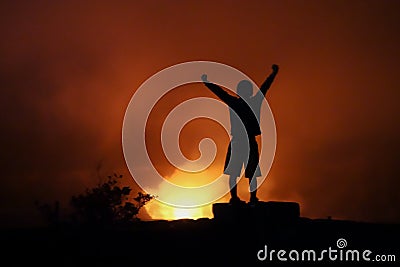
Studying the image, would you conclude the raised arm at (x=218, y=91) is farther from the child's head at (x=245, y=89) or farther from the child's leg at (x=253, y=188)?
the child's leg at (x=253, y=188)

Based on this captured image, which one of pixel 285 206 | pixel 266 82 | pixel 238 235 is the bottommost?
pixel 238 235

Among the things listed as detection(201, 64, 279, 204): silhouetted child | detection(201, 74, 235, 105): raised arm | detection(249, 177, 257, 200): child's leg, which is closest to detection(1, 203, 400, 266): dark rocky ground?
detection(249, 177, 257, 200): child's leg

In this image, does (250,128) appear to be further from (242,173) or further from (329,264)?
(329,264)

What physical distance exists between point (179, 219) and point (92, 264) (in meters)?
7.07

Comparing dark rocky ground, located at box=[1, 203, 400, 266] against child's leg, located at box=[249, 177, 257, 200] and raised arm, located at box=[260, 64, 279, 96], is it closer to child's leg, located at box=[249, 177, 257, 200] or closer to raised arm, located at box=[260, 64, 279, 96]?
child's leg, located at box=[249, 177, 257, 200]

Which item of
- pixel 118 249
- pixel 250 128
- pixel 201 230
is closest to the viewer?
pixel 118 249

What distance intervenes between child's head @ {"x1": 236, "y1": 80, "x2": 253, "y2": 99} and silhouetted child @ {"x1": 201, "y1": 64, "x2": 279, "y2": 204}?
0.04 metres

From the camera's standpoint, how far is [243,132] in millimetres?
→ 18750

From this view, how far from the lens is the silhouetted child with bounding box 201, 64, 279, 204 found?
734 inches

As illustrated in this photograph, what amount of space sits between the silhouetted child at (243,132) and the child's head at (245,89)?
36 millimetres

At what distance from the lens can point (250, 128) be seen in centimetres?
1877

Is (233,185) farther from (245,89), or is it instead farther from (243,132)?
(245,89)

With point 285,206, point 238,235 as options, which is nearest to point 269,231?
point 238,235

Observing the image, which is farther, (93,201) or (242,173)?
(93,201)
